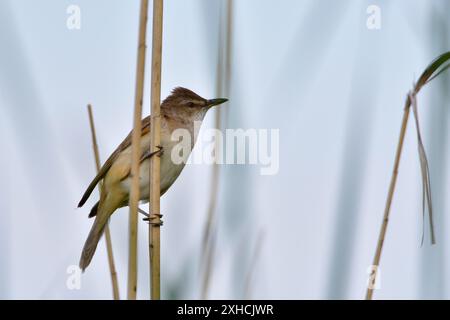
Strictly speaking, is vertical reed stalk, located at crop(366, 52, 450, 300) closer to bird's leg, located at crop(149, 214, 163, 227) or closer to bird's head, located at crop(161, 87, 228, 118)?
bird's leg, located at crop(149, 214, 163, 227)

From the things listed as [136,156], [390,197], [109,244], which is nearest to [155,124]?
[136,156]

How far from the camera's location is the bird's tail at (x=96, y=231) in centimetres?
342

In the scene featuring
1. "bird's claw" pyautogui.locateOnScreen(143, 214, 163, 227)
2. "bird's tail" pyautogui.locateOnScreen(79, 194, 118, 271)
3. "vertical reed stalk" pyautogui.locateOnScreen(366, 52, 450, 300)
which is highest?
"vertical reed stalk" pyautogui.locateOnScreen(366, 52, 450, 300)

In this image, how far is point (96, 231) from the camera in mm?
3727

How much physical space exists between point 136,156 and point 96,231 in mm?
1599

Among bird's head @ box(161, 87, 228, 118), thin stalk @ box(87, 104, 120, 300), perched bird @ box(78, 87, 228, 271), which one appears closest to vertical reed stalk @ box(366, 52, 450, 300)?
thin stalk @ box(87, 104, 120, 300)

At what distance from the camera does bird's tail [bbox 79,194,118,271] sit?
3.42 m

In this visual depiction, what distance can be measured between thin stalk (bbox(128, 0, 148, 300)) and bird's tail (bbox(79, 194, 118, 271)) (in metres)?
1.21

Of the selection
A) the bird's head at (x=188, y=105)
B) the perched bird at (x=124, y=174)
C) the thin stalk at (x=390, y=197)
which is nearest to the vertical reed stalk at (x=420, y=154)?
the thin stalk at (x=390, y=197)

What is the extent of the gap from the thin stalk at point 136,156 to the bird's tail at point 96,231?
1.21 metres

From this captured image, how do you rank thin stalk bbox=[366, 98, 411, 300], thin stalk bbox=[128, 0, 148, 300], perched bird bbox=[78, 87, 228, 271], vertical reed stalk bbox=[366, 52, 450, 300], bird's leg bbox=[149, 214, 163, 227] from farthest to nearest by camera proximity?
perched bird bbox=[78, 87, 228, 271] < bird's leg bbox=[149, 214, 163, 227] < thin stalk bbox=[366, 98, 411, 300] < thin stalk bbox=[128, 0, 148, 300] < vertical reed stalk bbox=[366, 52, 450, 300]

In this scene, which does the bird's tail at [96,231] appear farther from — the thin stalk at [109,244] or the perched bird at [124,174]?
the thin stalk at [109,244]

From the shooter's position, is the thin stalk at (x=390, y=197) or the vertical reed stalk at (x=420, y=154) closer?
the vertical reed stalk at (x=420, y=154)
